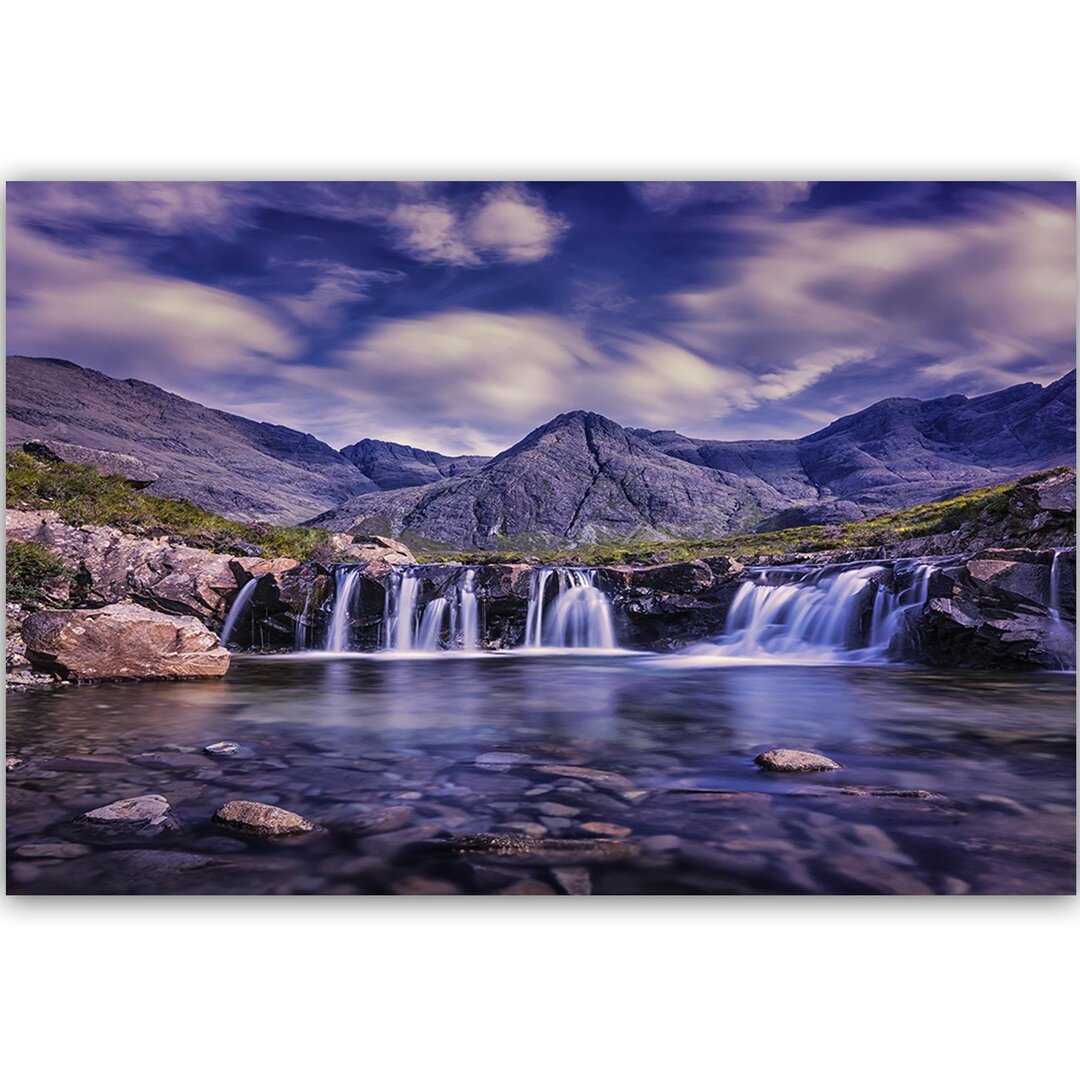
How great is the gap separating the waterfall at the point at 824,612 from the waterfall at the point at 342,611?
7320 millimetres

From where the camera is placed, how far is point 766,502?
2842 centimetres

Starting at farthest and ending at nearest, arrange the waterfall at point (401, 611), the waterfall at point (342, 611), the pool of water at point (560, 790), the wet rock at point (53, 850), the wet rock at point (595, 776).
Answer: the waterfall at point (401, 611)
the waterfall at point (342, 611)
the wet rock at point (595, 776)
the wet rock at point (53, 850)
the pool of water at point (560, 790)

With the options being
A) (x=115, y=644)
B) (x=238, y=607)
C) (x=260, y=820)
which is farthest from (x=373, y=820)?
(x=238, y=607)

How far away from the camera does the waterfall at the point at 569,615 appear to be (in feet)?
46.9

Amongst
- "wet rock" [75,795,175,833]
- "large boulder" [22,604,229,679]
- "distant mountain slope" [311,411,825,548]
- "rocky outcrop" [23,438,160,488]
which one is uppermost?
"distant mountain slope" [311,411,825,548]

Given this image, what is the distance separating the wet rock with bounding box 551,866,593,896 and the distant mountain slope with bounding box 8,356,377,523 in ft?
17.9

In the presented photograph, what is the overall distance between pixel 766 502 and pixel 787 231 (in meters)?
24.2

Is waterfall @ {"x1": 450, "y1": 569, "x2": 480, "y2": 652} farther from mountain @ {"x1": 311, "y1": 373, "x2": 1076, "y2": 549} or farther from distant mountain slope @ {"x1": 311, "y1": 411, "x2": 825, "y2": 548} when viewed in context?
distant mountain slope @ {"x1": 311, "y1": 411, "x2": 825, "y2": 548}

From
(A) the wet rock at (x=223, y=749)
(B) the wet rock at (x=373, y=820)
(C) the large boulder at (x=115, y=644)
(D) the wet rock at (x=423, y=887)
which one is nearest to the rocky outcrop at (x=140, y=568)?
(C) the large boulder at (x=115, y=644)

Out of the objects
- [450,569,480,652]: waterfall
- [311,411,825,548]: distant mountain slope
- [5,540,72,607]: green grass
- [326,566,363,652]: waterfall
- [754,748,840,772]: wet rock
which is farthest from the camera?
[311,411,825,548]: distant mountain slope

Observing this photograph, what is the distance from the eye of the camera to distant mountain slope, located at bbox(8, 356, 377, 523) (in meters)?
6.00

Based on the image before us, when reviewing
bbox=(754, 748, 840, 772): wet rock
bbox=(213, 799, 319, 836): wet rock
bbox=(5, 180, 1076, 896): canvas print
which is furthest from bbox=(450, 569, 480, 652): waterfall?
bbox=(213, 799, 319, 836): wet rock

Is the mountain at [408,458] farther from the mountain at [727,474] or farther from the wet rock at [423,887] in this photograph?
the wet rock at [423,887]
